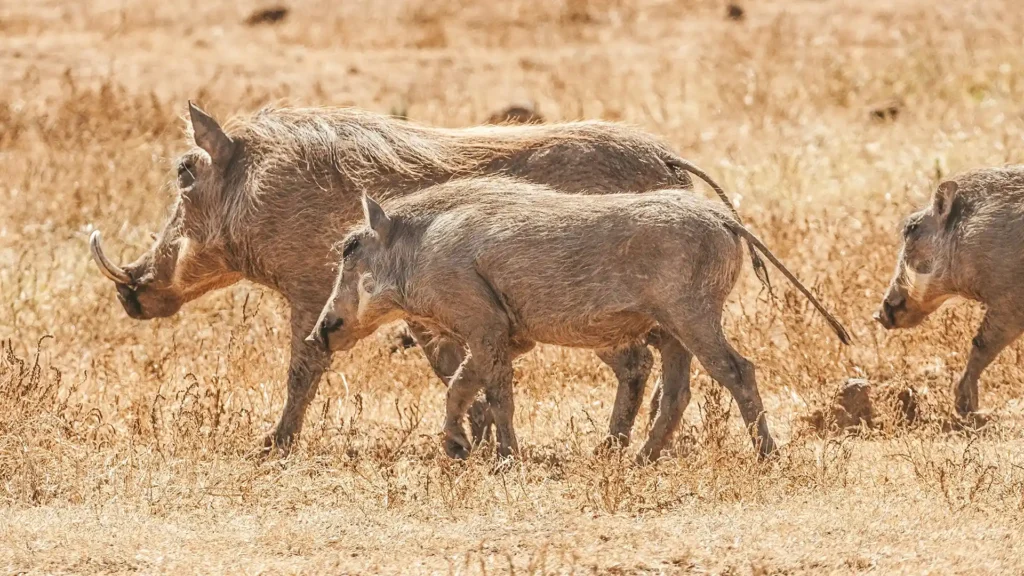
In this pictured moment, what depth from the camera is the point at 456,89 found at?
1461cm

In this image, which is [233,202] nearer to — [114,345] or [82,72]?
[114,345]

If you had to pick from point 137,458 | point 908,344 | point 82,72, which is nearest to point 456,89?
point 82,72

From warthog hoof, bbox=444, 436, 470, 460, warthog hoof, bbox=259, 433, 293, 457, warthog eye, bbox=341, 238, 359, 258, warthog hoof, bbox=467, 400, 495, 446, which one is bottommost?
warthog hoof, bbox=467, 400, 495, 446

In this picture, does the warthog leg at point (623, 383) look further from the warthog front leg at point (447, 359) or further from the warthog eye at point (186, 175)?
the warthog eye at point (186, 175)

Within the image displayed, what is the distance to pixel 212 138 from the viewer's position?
786cm

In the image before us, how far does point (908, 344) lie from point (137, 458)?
389cm

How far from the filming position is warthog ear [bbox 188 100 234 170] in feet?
25.6

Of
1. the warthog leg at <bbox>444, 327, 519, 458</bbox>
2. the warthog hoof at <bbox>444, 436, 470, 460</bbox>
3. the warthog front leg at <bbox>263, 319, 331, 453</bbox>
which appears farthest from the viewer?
the warthog front leg at <bbox>263, 319, 331, 453</bbox>

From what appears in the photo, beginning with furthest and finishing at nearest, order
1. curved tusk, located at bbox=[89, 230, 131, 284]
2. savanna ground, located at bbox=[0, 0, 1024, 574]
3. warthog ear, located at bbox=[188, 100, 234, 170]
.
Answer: curved tusk, located at bbox=[89, 230, 131, 284], warthog ear, located at bbox=[188, 100, 234, 170], savanna ground, located at bbox=[0, 0, 1024, 574]

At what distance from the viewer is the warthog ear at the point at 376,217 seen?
7.05m

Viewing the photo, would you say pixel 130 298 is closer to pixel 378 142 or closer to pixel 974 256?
pixel 378 142

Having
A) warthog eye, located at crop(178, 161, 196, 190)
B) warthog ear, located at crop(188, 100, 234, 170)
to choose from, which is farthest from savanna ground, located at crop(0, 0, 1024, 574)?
warthog ear, located at crop(188, 100, 234, 170)

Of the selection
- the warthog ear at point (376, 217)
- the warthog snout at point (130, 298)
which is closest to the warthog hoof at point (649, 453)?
the warthog ear at point (376, 217)

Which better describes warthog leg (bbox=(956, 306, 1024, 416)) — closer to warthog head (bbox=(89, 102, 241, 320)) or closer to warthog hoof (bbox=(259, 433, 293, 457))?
warthog hoof (bbox=(259, 433, 293, 457))
